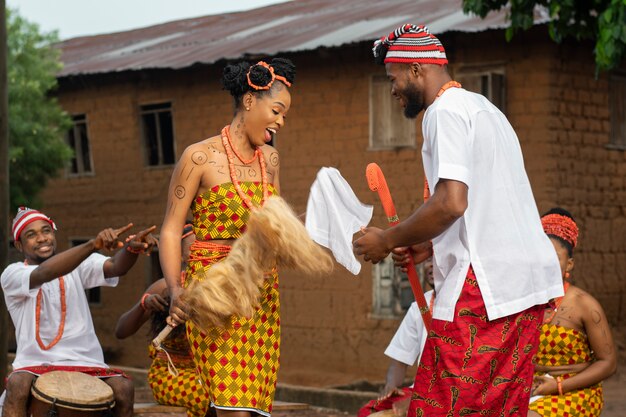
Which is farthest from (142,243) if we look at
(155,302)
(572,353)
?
(572,353)

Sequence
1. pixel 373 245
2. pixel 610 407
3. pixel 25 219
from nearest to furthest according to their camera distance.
A: pixel 373 245
pixel 25 219
pixel 610 407

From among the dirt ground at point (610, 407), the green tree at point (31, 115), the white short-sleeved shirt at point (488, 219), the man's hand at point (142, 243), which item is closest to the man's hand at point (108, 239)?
the man's hand at point (142, 243)

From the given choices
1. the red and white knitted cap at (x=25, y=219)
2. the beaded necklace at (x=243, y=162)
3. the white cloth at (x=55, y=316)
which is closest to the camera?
the beaded necklace at (x=243, y=162)

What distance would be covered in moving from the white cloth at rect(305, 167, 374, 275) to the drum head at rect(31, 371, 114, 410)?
1960 millimetres

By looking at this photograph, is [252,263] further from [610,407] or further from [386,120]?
[386,120]

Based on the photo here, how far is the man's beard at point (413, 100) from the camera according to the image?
4.50m

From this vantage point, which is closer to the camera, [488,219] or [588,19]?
[488,219]

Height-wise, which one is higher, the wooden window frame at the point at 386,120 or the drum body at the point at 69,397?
the wooden window frame at the point at 386,120

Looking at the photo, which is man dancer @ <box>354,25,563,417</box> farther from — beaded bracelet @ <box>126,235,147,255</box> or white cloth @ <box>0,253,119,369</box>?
white cloth @ <box>0,253,119,369</box>

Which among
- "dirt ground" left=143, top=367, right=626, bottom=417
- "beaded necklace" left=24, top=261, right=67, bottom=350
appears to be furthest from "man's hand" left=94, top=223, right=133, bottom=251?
"dirt ground" left=143, top=367, right=626, bottom=417

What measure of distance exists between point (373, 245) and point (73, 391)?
2394 millimetres

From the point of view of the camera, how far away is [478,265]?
4.29 metres

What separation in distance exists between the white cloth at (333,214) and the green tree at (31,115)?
12.9 metres

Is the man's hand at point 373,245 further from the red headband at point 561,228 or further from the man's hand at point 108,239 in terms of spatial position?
the red headband at point 561,228
